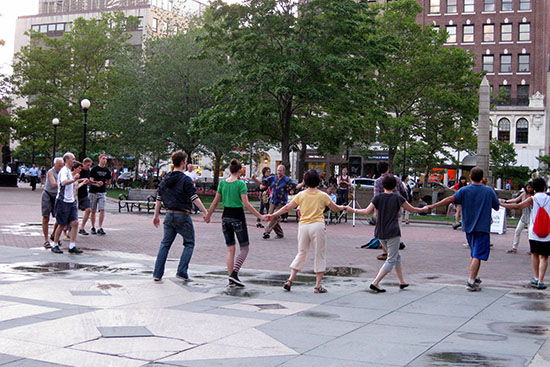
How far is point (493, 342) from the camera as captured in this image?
5.90 m

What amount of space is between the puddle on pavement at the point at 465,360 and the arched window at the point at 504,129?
59.3 meters

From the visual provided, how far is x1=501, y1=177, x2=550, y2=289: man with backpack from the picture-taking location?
937 cm

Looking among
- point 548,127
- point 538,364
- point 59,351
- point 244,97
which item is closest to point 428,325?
point 538,364

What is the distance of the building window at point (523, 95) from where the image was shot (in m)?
60.3

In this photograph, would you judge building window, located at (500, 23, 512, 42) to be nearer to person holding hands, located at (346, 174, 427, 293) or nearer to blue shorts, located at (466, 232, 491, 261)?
blue shorts, located at (466, 232, 491, 261)

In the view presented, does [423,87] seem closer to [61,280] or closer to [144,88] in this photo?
[144,88]

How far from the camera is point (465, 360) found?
522 cm

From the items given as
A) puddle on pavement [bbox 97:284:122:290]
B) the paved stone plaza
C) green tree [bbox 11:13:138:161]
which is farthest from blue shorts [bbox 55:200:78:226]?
green tree [bbox 11:13:138:161]

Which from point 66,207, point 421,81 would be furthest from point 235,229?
point 421,81

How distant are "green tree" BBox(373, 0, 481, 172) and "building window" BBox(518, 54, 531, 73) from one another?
2343 centimetres

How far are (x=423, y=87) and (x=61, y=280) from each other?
32987 millimetres

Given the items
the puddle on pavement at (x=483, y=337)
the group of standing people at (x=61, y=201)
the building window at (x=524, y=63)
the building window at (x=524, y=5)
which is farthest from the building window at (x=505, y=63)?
the puddle on pavement at (x=483, y=337)

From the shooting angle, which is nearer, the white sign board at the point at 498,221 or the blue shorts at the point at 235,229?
the blue shorts at the point at 235,229

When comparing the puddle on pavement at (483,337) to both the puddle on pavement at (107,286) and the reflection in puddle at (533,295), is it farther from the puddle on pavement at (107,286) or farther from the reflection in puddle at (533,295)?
the puddle on pavement at (107,286)
